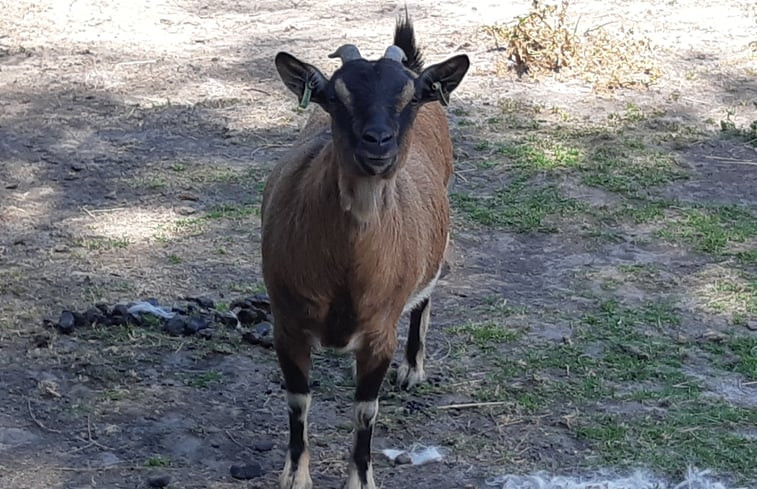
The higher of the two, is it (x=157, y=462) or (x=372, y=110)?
(x=372, y=110)

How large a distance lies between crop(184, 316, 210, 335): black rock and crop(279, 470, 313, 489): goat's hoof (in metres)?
A: 1.42

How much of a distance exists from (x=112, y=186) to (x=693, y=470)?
4724 millimetres

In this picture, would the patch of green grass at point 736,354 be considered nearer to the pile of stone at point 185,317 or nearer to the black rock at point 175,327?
the pile of stone at point 185,317

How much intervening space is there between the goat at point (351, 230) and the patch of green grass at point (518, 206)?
2.70 m

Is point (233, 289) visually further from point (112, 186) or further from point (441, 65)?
point (441, 65)

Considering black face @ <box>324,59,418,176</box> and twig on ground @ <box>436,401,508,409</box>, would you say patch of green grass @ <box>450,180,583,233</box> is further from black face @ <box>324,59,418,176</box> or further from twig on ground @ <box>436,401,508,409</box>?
black face @ <box>324,59,418,176</box>

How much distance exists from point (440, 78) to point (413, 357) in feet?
5.93

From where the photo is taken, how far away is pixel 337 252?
188 inches

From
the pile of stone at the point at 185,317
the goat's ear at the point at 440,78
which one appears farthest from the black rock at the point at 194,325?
the goat's ear at the point at 440,78

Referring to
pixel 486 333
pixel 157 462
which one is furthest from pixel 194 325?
pixel 486 333

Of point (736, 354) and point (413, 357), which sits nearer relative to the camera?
point (413, 357)

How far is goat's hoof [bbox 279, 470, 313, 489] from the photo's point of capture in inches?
205

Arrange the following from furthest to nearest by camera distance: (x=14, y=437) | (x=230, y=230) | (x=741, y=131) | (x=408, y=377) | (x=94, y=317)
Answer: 1. (x=741, y=131)
2. (x=230, y=230)
3. (x=94, y=317)
4. (x=408, y=377)
5. (x=14, y=437)

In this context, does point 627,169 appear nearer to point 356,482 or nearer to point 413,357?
point 413,357
